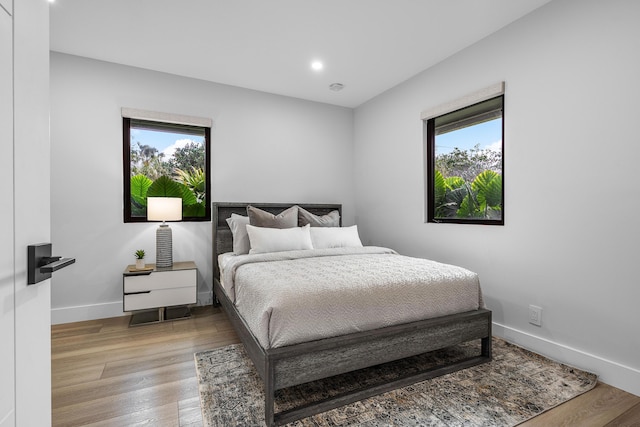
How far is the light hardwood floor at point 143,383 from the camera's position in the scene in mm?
1698

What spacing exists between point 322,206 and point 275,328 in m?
2.74

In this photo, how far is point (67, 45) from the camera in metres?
2.94

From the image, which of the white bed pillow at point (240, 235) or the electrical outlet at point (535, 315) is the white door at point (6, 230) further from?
the electrical outlet at point (535, 315)

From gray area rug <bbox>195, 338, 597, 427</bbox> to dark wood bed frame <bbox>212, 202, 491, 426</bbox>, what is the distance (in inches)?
2.1

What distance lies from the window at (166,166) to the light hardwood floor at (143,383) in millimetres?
1282

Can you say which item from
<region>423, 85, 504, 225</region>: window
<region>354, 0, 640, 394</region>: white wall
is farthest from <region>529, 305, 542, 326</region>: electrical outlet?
<region>423, 85, 504, 225</region>: window

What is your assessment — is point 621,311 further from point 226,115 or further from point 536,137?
point 226,115

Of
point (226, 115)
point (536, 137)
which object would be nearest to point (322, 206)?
point (226, 115)

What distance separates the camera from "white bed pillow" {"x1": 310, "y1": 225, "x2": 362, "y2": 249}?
11.1ft

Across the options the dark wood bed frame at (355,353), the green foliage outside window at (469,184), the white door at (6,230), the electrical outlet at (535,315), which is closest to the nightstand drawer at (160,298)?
the dark wood bed frame at (355,353)

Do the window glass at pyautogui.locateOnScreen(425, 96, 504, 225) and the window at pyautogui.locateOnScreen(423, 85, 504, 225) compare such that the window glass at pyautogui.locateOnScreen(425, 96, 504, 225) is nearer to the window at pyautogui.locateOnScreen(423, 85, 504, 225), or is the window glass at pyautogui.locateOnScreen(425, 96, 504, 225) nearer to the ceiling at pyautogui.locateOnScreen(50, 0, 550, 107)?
the window at pyautogui.locateOnScreen(423, 85, 504, 225)

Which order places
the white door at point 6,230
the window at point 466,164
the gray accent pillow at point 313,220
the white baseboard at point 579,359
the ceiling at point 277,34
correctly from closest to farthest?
the white door at point 6,230
the white baseboard at point 579,359
the ceiling at point 277,34
the window at point 466,164
the gray accent pillow at point 313,220

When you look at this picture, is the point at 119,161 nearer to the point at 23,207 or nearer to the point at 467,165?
the point at 23,207

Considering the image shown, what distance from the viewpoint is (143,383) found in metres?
2.04
